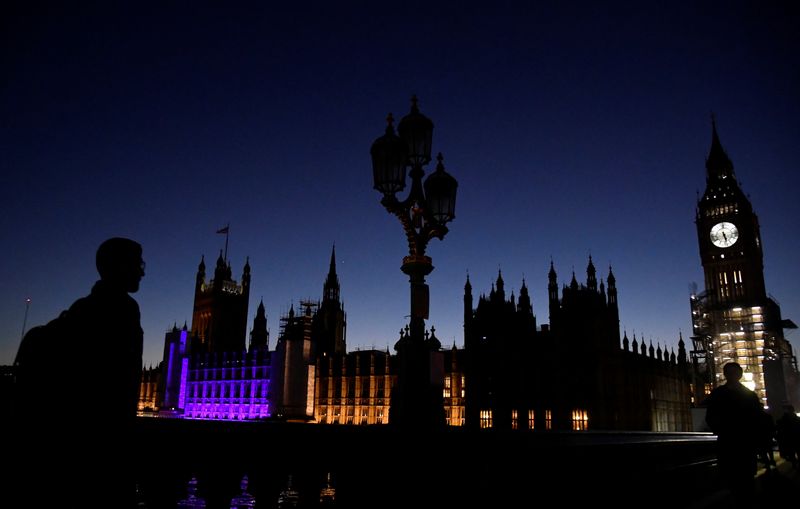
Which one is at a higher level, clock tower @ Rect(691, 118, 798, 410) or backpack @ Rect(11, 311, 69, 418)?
clock tower @ Rect(691, 118, 798, 410)

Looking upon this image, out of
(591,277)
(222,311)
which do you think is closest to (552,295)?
(591,277)

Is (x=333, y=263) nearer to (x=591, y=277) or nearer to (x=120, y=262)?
(x=591, y=277)

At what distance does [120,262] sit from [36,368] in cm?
53

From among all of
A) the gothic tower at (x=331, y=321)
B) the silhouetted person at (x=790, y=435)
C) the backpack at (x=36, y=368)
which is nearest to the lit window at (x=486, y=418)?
the silhouetted person at (x=790, y=435)

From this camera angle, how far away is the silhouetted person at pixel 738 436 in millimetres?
6066

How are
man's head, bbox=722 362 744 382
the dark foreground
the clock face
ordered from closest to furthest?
the dark foreground → man's head, bbox=722 362 744 382 → the clock face

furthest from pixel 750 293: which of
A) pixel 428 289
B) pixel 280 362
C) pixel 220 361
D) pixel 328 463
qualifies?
pixel 328 463

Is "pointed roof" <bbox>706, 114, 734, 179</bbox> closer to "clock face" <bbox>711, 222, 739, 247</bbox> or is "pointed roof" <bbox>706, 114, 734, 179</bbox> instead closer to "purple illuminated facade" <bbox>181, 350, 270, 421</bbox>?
"clock face" <bbox>711, 222, 739, 247</bbox>

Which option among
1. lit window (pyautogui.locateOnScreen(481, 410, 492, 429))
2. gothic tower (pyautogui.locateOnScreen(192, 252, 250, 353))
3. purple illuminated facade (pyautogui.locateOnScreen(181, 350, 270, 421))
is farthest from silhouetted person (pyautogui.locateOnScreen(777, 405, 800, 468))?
gothic tower (pyautogui.locateOnScreen(192, 252, 250, 353))

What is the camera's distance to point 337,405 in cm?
5778

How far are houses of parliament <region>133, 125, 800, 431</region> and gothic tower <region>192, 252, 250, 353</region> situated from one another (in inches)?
638

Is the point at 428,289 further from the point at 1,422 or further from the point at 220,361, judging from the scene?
the point at 220,361

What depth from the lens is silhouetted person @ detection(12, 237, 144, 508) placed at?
2031 millimetres

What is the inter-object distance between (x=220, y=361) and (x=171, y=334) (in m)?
11.6
